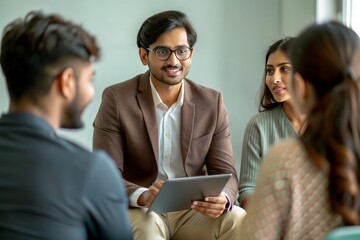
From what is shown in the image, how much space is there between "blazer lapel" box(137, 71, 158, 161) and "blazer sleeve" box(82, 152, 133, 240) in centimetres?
110

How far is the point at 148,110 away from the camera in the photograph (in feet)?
7.91

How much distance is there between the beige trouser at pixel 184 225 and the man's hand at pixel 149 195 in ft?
0.16

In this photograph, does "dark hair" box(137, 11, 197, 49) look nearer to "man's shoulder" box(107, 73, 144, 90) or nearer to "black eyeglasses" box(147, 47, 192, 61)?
"black eyeglasses" box(147, 47, 192, 61)

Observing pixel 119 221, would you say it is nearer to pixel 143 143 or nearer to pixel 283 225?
pixel 283 225

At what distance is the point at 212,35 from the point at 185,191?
4.43 ft

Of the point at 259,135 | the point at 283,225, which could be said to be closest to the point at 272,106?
the point at 259,135

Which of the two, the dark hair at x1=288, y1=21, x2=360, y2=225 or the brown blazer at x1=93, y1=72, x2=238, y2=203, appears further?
the brown blazer at x1=93, y1=72, x2=238, y2=203

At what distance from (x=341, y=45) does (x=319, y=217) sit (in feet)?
1.26

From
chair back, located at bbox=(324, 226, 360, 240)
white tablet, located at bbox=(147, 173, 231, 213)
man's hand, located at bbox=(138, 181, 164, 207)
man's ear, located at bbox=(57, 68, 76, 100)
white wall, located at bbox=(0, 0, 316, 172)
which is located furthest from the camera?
white wall, located at bbox=(0, 0, 316, 172)

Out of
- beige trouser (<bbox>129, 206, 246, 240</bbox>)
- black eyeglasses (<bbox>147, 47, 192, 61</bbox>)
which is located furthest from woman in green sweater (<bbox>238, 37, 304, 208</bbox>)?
black eyeglasses (<bbox>147, 47, 192, 61</bbox>)

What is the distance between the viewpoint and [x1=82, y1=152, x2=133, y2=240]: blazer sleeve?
119 centimetres

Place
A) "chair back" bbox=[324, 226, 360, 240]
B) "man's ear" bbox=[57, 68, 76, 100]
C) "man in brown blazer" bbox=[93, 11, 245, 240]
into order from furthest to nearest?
1. "man in brown blazer" bbox=[93, 11, 245, 240]
2. "man's ear" bbox=[57, 68, 76, 100]
3. "chair back" bbox=[324, 226, 360, 240]

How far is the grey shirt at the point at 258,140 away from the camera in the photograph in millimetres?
2424

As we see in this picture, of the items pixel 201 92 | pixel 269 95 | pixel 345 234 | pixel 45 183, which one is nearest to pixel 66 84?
pixel 45 183
